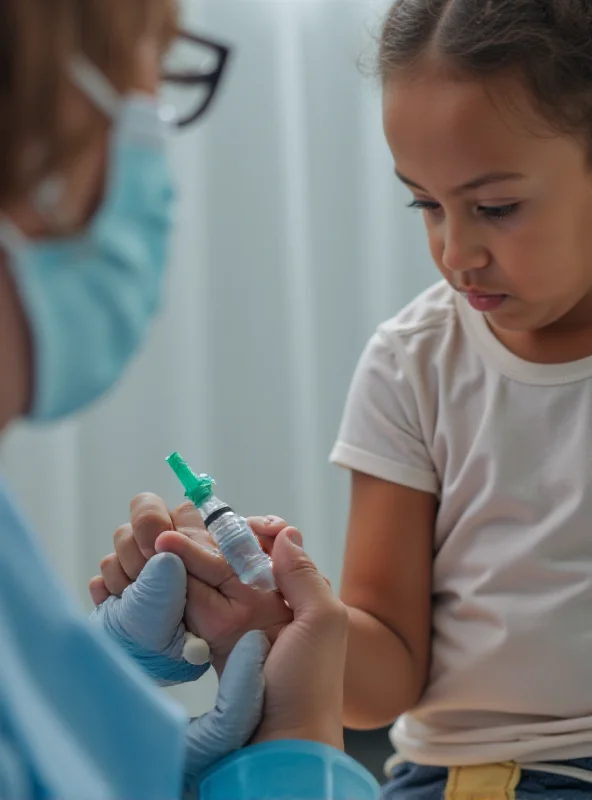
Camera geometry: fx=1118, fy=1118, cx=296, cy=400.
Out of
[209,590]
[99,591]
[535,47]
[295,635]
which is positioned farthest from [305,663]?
[535,47]

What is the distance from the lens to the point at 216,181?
209 cm

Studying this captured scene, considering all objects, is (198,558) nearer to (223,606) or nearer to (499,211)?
(223,606)

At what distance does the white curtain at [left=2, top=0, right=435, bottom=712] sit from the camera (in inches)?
81.6

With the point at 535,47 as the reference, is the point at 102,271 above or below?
below

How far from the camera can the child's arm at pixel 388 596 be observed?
115cm

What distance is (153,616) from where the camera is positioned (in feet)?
3.14

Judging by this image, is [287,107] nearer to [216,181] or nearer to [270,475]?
[216,181]

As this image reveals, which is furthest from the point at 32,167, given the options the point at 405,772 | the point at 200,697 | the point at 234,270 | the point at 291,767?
the point at 200,697

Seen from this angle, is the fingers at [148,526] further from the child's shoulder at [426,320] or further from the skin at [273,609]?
the child's shoulder at [426,320]

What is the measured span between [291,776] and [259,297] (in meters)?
→ 1.36

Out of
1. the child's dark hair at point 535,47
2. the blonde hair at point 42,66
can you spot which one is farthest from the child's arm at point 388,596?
the blonde hair at point 42,66

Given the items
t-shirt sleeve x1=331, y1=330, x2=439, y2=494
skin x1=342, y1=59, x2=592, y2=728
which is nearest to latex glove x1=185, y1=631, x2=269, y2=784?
skin x1=342, y1=59, x2=592, y2=728

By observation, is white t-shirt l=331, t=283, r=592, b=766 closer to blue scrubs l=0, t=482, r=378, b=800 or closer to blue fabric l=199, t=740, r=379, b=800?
blue fabric l=199, t=740, r=379, b=800

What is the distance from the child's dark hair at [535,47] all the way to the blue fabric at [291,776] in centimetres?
59
